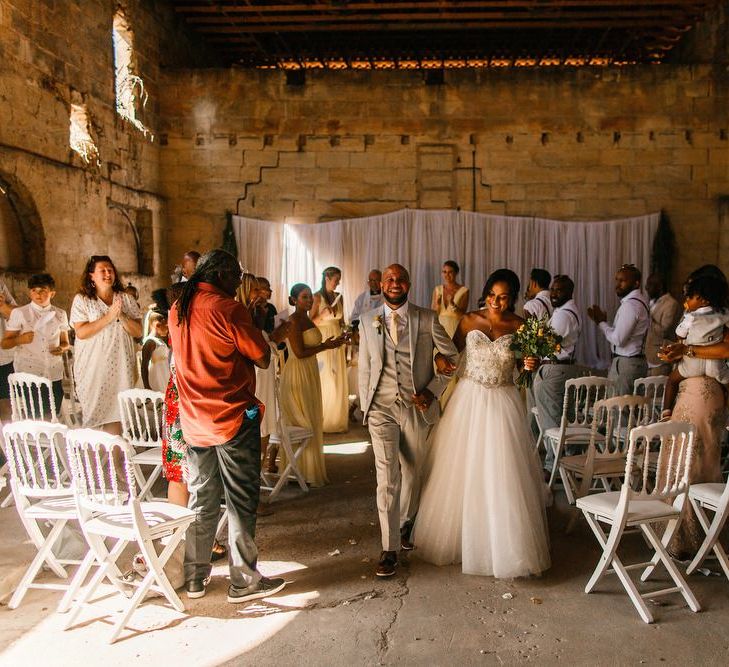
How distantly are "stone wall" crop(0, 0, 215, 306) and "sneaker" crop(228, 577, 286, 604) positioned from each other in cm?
526

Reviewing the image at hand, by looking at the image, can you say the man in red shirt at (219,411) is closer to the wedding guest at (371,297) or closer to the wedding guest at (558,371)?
the wedding guest at (558,371)

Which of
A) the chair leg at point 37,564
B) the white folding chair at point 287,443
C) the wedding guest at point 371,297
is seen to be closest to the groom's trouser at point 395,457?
the white folding chair at point 287,443

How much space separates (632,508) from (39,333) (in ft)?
16.7

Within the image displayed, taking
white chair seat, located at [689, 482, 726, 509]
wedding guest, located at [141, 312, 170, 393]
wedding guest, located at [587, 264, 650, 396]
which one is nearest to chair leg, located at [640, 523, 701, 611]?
white chair seat, located at [689, 482, 726, 509]

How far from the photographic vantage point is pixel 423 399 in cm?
453

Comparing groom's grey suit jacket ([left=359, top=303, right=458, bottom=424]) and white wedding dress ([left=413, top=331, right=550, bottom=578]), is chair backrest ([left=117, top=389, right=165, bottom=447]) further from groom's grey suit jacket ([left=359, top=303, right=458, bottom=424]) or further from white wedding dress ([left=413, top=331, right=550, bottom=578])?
white wedding dress ([left=413, top=331, right=550, bottom=578])

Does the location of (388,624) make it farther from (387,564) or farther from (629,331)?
(629,331)

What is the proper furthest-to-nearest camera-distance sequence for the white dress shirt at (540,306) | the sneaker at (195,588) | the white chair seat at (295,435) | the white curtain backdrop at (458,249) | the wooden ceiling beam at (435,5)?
the white curtain backdrop at (458,249), the wooden ceiling beam at (435,5), the white dress shirt at (540,306), the white chair seat at (295,435), the sneaker at (195,588)

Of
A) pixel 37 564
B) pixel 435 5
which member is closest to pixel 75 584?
pixel 37 564

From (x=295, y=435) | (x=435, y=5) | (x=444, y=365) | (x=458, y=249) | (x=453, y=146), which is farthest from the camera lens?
(x=453, y=146)

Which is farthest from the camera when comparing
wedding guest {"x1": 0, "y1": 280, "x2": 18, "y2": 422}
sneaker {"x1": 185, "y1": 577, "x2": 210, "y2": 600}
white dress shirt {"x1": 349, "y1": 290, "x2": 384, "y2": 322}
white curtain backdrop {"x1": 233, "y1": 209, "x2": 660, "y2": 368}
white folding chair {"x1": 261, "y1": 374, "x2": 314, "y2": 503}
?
→ white curtain backdrop {"x1": 233, "y1": 209, "x2": 660, "y2": 368}

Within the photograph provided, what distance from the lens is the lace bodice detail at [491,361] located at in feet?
15.1

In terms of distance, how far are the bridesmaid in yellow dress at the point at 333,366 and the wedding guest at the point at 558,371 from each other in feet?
9.32

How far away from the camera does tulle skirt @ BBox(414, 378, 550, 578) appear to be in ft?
14.2
